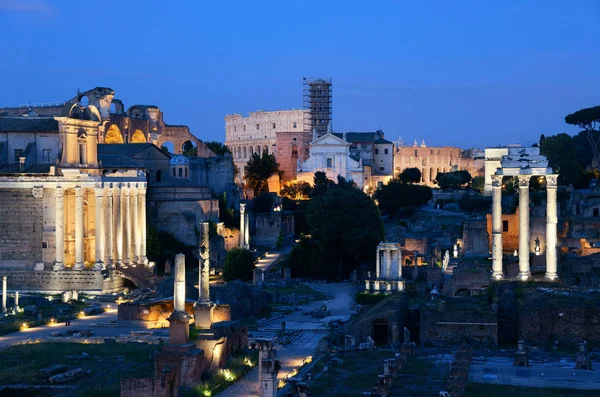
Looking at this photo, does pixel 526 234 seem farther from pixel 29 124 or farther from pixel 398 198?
pixel 398 198

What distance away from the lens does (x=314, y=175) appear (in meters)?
98.1

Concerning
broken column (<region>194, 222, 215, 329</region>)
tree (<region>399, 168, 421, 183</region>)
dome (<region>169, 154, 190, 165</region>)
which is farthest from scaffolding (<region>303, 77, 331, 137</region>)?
broken column (<region>194, 222, 215, 329</region>)

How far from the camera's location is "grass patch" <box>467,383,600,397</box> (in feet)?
90.0

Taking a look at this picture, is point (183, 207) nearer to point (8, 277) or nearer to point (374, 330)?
point (8, 277)

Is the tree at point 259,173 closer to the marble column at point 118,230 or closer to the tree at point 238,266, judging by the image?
the tree at point 238,266

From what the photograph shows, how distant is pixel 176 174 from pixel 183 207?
217 inches

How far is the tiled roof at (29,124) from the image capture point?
55156 mm

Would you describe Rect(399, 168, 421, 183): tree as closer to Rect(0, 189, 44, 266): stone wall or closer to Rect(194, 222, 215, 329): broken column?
Rect(0, 189, 44, 266): stone wall

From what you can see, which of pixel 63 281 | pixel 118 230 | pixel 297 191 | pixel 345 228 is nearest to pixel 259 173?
pixel 297 191

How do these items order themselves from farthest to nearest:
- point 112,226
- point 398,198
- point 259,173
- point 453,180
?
point 453,180 → point 259,173 → point 398,198 → point 112,226

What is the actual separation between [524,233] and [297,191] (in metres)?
49.8

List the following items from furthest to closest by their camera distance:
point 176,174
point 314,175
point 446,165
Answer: point 446,165 → point 314,175 → point 176,174

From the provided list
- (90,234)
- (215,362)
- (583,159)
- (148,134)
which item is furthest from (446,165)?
(215,362)

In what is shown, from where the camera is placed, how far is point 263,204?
273ft
